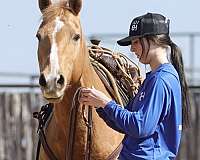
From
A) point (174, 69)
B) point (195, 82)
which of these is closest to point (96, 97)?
point (174, 69)

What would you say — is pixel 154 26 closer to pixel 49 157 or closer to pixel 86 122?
pixel 86 122

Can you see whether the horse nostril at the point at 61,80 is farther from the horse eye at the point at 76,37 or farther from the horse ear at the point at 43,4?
the horse ear at the point at 43,4

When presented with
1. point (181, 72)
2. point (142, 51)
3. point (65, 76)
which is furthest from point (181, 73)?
point (65, 76)

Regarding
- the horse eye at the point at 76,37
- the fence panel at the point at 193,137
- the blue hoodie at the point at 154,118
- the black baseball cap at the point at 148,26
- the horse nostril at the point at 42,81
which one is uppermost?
the black baseball cap at the point at 148,26

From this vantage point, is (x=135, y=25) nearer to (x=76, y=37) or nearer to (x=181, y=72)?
(x=181, y=72)

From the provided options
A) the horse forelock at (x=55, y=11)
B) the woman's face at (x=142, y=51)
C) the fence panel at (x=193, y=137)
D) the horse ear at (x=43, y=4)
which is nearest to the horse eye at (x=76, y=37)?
the horse forelock at (x=55, y=11)

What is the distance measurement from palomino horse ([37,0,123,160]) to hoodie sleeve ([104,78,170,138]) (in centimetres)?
53

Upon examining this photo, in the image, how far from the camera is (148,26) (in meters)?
4.49

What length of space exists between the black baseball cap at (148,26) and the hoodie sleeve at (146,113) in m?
0.32

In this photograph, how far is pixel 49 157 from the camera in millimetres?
5574

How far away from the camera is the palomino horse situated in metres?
4.67

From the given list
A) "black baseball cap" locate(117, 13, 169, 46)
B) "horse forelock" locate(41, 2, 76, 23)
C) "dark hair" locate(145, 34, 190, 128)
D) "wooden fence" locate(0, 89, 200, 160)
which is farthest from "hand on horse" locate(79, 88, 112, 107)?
"wooden fence" locate(0, 89, 200, 160)

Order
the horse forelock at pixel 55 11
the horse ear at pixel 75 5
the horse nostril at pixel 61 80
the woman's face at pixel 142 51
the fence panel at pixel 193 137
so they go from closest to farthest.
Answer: the woman's face at pixel 142 51
the horse nostril at pixel 61 80
the horse forelock at pixel 55 11
the horse ear at pixel 75 5
the fence panel at pixel 193 137

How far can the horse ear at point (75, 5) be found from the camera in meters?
5.23
